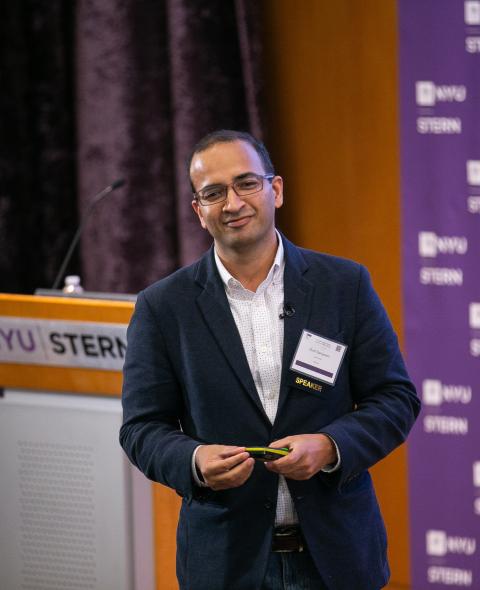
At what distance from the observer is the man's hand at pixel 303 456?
164cm

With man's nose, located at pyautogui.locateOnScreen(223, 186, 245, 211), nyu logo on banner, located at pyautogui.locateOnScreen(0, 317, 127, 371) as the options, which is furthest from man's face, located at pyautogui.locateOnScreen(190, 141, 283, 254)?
nyu logo on banner, located at pyautogui.locateOnScreen(0, 317, 127, 371)

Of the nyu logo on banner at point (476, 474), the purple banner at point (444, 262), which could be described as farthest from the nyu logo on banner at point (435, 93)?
the nyu logo on banner at point (476, 474)

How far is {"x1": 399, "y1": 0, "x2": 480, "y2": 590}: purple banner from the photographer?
3.02 metres

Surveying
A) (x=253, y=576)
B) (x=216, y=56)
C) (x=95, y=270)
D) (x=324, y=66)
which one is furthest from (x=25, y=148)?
(x=253, y=576)

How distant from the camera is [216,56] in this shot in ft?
11.1

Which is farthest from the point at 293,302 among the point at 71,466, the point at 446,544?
the point at 446,544

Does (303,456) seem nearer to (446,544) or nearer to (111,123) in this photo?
(446,544)

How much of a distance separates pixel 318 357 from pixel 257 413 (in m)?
0.15

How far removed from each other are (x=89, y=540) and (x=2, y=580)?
0.30 m

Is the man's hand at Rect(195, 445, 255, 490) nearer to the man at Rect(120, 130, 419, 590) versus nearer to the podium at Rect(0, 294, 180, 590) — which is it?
the man at Rect(120, 130, 419, 590)

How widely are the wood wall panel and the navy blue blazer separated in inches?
57.2

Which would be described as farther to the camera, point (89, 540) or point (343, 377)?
point (89, 540)

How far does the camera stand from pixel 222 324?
1823mm

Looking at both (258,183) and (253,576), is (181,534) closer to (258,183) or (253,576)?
(253,576)
